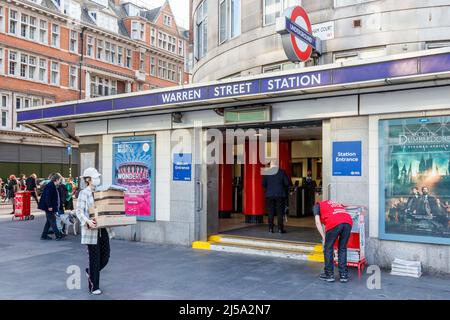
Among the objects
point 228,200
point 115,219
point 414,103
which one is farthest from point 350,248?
point 228,200

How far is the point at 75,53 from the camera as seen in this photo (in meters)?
39.0

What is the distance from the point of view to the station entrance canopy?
695 cm

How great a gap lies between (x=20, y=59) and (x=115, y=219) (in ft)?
103

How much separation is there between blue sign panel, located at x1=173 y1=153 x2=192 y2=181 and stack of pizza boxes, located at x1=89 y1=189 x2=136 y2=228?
386cm

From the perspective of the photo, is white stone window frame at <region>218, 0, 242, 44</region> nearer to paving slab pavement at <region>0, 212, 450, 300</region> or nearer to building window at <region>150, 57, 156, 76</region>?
paving slab pavement at <region>0, 212, 450, 300</region>

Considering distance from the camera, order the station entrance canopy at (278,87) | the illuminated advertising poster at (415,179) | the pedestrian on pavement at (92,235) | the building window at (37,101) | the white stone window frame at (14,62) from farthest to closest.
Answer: the building window at (37,101) < the white stone window frame at (14,62) < the illuminated advertising poster at (415,179) < the station entrance canopy at (278,87) < the pedestrian on pavement at (92,235)

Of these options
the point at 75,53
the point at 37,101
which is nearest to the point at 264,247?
the point at 37,101

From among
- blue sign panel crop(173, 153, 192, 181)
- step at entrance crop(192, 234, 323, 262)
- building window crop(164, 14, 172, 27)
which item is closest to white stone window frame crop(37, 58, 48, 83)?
building window crop(164, 14, 172, 27)

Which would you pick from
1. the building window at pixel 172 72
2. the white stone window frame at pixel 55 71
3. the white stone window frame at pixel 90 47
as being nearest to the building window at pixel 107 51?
the white stone window frame at pixel 90 47

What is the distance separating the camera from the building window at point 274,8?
473 inches

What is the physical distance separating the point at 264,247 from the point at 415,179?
3419 mm

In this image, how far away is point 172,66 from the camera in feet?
169

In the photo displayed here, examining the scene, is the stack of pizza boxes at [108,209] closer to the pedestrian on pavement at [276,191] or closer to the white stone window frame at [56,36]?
the pedestrian on pavement at [276,191]

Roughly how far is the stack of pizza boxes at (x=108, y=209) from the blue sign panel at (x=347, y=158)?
13.4ft
